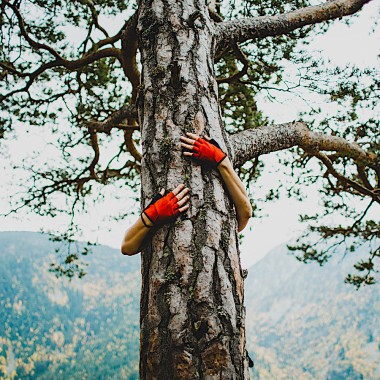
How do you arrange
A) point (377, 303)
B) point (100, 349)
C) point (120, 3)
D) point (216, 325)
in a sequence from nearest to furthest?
1. point (216, 325)
2. point (120, 3)
3. point (100, 349)
4. point (377, 303)

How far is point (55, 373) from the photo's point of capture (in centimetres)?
8375

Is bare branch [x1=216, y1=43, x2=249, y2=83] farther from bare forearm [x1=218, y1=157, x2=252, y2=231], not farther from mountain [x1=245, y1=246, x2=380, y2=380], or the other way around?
mountain [x1=245, y1=246, x2=380, y2=380]

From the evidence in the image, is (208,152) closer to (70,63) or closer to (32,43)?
(70,63)

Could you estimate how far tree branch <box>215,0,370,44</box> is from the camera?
220 cm

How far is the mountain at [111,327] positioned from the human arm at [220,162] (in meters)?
77.7

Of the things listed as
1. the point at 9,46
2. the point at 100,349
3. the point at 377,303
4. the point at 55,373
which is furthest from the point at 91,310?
the point at 9,46

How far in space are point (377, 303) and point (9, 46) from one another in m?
138

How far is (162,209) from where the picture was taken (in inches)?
51.9

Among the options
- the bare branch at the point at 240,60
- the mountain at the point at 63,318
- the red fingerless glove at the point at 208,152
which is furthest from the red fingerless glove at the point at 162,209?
the mountain at the point at 63,318

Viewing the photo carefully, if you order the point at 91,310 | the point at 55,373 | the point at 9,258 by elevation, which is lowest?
the point at 55,373

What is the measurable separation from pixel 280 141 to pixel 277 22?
2.68 feet

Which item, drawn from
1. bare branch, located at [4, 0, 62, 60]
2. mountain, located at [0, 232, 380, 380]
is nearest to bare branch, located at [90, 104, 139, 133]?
bare branch, located at [4, 0, 62, 60]

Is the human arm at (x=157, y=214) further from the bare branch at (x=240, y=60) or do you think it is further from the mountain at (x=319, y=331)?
the mountain at (x=319, y=331)

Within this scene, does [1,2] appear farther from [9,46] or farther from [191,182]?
[191,182]
